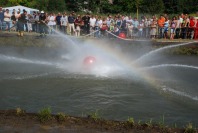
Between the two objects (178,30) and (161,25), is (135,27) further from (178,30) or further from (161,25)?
(178,30)

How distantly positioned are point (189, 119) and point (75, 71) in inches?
431

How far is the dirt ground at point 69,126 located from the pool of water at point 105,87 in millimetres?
3426

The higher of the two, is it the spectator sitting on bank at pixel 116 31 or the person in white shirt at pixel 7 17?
the person in white shirt at pixel 7 17

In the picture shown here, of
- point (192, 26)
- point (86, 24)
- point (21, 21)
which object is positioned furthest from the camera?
point (21, 21)

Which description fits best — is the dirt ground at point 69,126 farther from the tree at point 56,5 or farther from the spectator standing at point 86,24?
the tree at point 56,5

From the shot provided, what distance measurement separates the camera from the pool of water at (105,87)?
16.3 meters

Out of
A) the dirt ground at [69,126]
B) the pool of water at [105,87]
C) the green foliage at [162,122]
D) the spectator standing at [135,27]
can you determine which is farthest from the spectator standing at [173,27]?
the dirt ground at [69,126]

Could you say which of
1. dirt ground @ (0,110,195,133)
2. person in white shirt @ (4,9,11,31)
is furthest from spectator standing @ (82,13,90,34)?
dirt ground @ (0,110,195,133)

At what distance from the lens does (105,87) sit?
20.5 m

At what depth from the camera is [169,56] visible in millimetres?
33625

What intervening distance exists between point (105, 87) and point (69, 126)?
9.16 metres

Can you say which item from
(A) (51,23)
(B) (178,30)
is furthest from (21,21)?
(B) (178,30)

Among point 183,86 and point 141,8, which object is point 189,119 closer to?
point 183,86

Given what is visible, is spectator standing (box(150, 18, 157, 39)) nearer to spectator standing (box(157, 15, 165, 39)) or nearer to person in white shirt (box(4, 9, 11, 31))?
spectator standing (box(157, 15, 165, 39))
